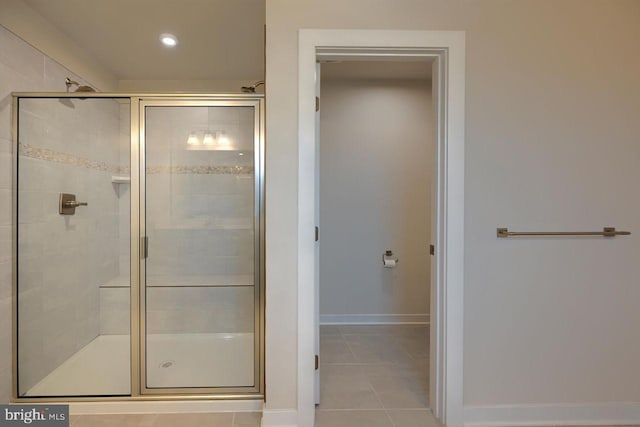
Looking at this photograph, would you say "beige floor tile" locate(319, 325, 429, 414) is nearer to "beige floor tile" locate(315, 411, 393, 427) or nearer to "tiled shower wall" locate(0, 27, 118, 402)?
"beige floor tile" locate(315, 411, 393, 427)

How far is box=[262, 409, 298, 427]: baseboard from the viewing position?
5.64 ft

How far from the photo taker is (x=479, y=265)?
5.82ft

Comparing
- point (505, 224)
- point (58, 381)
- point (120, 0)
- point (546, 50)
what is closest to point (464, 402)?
point (505, 224)

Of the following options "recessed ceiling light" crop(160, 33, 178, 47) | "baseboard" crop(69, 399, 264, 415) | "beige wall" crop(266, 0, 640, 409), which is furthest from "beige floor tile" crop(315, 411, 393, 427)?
"recessed ceiling light" crop(160, 33, 178, 47)

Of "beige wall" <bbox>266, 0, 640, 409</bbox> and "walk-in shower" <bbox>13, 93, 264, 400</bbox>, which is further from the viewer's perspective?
"walk-in shower" <bbox>13, 93, 264, 400</bbox>

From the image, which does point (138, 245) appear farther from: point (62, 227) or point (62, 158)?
point (62, 158)

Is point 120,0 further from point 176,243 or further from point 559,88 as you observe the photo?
point 559,88

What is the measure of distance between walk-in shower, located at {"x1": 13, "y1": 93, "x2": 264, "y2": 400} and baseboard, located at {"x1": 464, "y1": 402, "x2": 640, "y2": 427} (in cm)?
133

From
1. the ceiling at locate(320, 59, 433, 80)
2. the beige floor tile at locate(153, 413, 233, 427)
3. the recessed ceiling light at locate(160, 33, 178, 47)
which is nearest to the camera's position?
the beige floor tile at locate(153, 413, 233, 427)

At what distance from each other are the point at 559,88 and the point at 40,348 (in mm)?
3464

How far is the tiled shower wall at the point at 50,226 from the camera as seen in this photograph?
189cm

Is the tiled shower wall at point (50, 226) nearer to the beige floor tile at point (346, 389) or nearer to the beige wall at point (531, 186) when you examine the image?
the beige wall at point (531, 186)

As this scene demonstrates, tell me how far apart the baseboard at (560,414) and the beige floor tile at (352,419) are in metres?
0.46

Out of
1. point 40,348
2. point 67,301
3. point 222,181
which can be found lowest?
point 40,348
